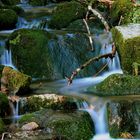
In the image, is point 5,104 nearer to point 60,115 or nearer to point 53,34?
point 60,115

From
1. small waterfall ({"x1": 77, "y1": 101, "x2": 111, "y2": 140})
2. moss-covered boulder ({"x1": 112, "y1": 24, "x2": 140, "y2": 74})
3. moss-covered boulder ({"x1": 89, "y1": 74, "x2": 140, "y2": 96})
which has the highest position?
moss-covered boulder ({"x1": 112, "y1": 24, "x2": 140, "y2": 74})

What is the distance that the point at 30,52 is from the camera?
12.4m

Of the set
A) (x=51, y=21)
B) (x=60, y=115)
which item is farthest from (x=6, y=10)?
(x=60, y=115)

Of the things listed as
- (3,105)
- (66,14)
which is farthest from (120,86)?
(66,14)

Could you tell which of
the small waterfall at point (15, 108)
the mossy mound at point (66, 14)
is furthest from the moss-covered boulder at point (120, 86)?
the mossy mound at point (66, 14)

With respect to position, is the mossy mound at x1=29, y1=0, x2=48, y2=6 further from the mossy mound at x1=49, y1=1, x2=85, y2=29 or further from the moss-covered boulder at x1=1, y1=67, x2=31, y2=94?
the moss-covered boulder at x1=1, y1=67, x2=31, y2=94

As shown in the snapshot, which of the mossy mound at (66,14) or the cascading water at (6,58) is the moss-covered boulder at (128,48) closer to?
the cascading water at (6,58)

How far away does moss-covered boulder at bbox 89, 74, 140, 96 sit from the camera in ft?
32.5

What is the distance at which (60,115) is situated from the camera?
352 inches

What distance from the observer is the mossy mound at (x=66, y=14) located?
14910 mm

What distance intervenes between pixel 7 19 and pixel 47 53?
10.2 feet

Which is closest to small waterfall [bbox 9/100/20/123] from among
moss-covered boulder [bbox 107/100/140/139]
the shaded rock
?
the shaded rock

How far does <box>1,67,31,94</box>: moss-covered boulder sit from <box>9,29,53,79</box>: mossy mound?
67.1 inches

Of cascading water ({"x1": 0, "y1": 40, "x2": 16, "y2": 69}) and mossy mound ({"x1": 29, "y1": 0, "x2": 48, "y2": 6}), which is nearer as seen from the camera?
cascading water ({"x1": 0, "y1": 40, "x2": 16, "y2": 69})
